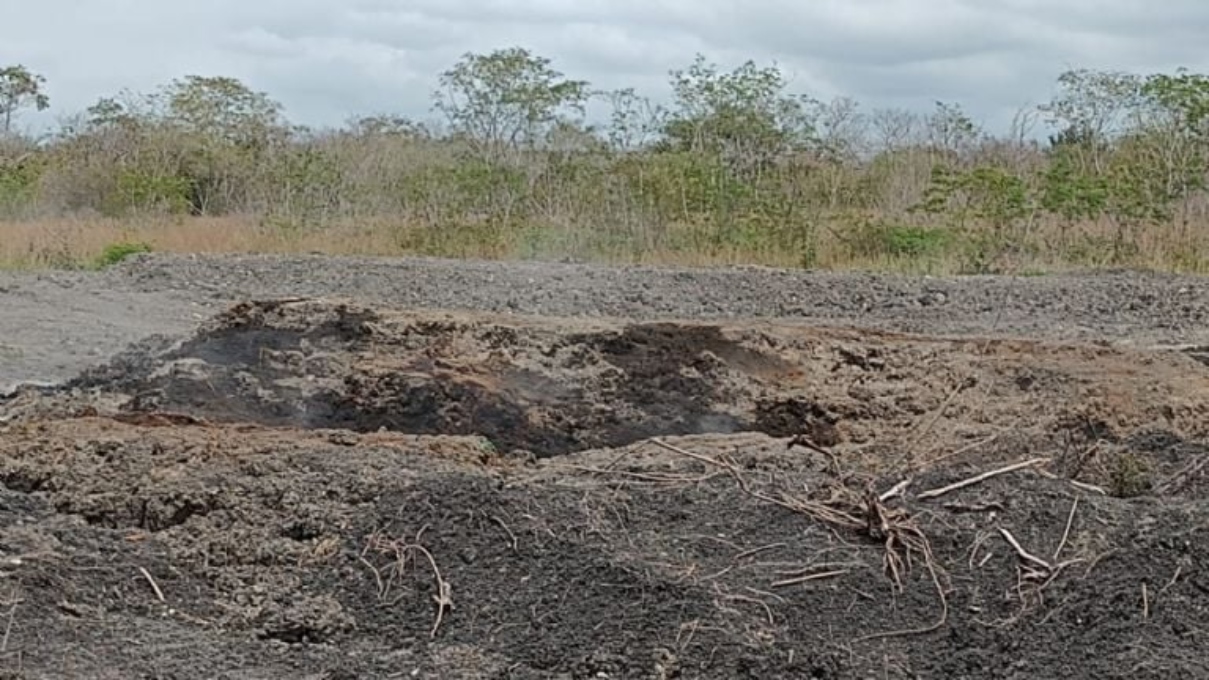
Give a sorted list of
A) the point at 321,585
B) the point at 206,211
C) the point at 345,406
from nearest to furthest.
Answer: the point at 321,585
the point at 345,406
the point at 206,211

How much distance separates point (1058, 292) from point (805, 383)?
3.90 metres

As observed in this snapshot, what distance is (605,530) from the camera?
4148 mm

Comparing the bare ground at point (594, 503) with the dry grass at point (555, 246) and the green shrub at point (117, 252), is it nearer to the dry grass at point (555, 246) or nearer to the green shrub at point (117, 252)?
the dry grass at point (555, 246)

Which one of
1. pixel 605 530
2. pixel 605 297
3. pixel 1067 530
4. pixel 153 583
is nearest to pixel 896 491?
pixel 1067 530

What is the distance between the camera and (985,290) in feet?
33.2

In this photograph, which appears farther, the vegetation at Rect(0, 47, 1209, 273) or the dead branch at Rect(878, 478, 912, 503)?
the vegetation at Rect(0, 47, 1209, 273)

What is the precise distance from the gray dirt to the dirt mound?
2.45 metres

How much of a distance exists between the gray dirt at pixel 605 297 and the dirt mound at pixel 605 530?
2.45 meters

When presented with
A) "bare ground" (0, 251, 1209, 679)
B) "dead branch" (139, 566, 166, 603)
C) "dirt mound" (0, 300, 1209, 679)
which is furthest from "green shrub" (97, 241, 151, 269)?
"dead branch" (139, 566, 166, 603)

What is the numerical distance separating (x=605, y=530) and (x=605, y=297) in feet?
19.5

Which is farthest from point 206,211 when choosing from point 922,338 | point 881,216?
point 922,338

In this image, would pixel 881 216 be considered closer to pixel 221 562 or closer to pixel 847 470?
pixel 847 470

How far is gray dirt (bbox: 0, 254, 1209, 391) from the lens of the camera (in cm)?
891

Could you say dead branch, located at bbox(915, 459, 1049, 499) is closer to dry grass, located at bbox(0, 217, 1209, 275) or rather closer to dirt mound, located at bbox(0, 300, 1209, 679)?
dirt mound, located at bbox(0, 300, 1209, 679)
